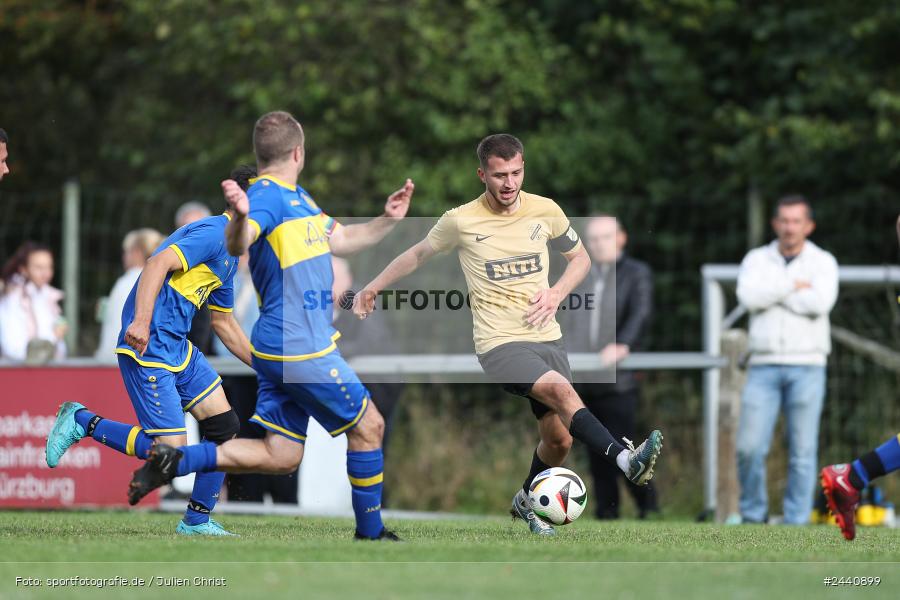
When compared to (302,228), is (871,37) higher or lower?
higher

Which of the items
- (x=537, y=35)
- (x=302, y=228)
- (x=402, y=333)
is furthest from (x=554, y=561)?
(x=537, y=35)

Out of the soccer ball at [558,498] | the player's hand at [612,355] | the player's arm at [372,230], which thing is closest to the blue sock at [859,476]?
the soccer ball at [558,498]

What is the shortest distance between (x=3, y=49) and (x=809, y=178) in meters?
10.8

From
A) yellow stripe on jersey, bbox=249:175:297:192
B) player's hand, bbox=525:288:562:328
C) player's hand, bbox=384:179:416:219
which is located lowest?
player's hand, bbox=525:288:562:328

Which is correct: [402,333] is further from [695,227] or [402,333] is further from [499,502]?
[695,227]

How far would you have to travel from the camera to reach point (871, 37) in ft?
48.2

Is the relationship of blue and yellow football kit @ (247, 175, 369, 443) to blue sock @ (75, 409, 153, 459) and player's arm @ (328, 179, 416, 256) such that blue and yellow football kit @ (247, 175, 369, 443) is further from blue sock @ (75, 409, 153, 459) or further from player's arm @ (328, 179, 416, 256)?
blue sock @ (75, 409, 153, 459)

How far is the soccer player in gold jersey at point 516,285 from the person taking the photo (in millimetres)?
7781

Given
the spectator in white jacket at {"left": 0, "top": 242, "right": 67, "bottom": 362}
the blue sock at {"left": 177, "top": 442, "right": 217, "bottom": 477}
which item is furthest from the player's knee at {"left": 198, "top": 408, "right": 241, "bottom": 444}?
the spectator in white jacket at {"left": 0, "top": 242, "right": 67, "bottom": 362}

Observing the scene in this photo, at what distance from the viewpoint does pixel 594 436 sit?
7.57 metres

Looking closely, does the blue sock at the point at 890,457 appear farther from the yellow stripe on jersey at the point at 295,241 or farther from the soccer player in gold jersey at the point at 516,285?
the yellow stripe on jersey at the point at 295,241

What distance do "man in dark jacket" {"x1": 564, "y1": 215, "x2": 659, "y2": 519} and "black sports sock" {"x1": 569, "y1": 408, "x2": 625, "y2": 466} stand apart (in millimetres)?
3459

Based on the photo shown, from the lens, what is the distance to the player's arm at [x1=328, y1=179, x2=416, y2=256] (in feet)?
23.2

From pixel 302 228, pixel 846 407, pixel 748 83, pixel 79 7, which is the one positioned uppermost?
pixel 79 7
